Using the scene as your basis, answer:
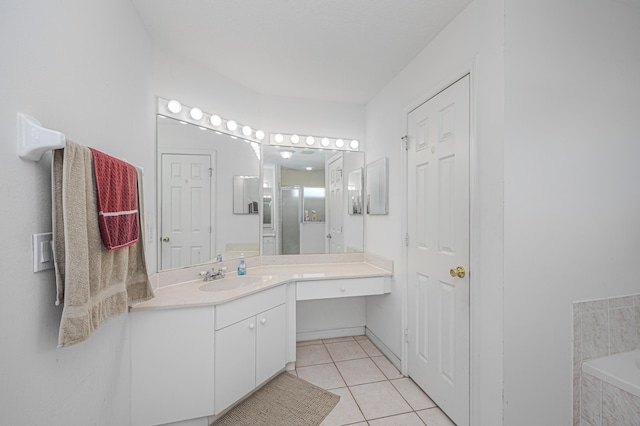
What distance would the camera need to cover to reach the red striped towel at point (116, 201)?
104 cm

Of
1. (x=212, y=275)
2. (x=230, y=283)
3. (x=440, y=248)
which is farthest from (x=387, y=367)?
(x=212, y=275)

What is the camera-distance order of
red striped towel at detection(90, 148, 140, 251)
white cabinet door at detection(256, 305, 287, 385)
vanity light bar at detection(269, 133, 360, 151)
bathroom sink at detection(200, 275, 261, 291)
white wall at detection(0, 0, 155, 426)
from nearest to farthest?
white wall at detection(0, 0, 155, 426)
red striped towel at detection(90, 148, 140, 251)
white cabinet door at detection(256, 305, 287, 385)
bathroom sink at detection(200, 275, 261, 291)
vanity light bar at detection(269, 133, 360, 151)

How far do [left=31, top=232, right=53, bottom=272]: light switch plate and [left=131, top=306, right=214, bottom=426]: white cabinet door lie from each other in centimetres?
74

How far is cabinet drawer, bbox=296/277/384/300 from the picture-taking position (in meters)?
2.28

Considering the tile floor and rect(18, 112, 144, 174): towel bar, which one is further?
the tile floor

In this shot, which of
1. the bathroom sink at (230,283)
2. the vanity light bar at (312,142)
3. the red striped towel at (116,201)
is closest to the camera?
the red striped towel at (116,201)

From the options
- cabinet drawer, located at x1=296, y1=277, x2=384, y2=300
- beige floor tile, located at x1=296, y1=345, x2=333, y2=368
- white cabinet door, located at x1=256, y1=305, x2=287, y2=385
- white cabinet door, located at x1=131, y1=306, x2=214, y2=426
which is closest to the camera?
white cabinet door, located at x1=131, y1=306, x2=214, y2=426

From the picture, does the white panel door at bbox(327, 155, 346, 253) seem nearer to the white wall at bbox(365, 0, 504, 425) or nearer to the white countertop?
the white countertop

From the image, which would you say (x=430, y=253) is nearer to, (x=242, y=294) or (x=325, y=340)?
(x=242, y=294)

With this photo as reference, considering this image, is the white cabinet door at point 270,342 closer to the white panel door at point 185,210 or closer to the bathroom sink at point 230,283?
the bathroom sink at point 230,283

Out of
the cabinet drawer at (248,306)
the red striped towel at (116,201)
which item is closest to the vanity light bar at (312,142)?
the cabinet drawer at (248,306)

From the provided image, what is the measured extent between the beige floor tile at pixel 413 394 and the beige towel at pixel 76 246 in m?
1.89

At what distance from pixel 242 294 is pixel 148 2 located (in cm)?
173

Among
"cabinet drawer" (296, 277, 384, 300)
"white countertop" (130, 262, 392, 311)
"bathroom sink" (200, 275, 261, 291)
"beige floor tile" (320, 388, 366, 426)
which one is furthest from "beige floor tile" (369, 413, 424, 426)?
"bathroom sink" (200, 275, 261, 291)
